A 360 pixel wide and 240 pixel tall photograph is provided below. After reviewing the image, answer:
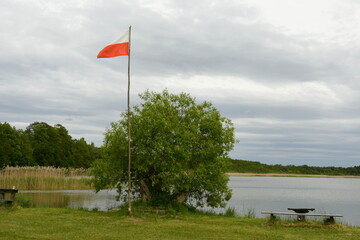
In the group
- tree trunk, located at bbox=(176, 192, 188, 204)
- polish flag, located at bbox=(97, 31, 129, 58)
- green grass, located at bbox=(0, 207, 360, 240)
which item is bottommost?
green grass, located at bbox=(0, 207, 360, 240)

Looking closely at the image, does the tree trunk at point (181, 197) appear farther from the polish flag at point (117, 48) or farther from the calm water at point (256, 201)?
the polish flag at point (117, 48)

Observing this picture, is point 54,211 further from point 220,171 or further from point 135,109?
point 220,171

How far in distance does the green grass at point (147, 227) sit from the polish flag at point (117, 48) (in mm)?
7187

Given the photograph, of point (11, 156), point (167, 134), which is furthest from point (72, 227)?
point (11, 156)

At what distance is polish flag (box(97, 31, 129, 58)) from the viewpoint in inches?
749

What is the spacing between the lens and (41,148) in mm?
75562

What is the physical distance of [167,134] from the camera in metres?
21.3

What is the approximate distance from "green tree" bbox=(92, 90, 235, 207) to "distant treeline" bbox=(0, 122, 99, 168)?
4595 centimetres

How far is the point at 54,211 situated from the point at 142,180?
456 centimetres

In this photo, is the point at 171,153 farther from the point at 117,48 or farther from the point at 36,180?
the point at 36,180

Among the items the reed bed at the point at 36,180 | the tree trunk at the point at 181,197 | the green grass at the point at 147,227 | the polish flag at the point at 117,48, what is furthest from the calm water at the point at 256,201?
the polish flag at the point at 117,48

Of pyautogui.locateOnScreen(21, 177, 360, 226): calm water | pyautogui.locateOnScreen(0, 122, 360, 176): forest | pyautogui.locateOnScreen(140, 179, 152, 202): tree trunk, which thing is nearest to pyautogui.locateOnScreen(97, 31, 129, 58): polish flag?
pyautogui.locateOnScreen(140, 179, 152, 202): tree trunk

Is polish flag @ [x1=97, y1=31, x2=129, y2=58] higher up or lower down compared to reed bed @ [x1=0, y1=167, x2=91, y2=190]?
higher up

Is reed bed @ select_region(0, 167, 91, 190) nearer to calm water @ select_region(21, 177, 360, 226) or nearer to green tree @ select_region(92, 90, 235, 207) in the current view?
calm water @ select_region(21, 177, 360, 226)
